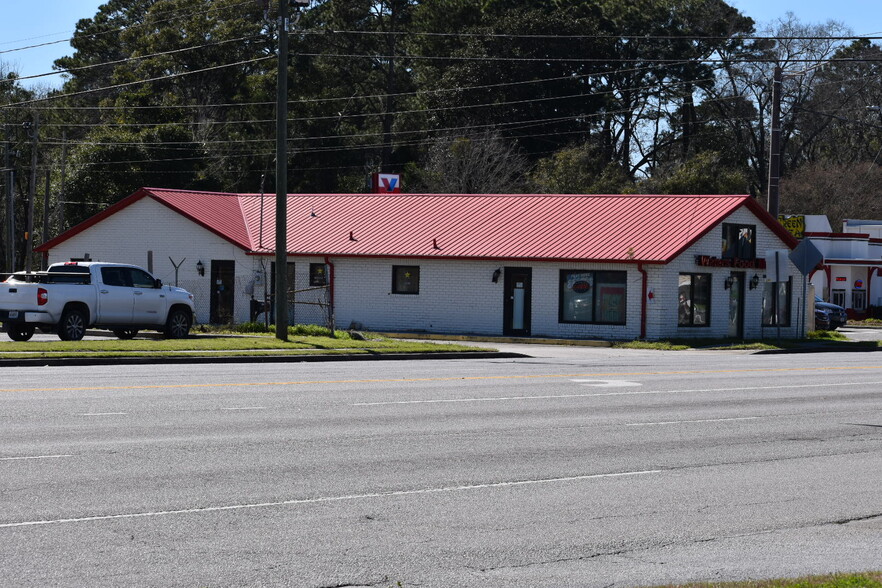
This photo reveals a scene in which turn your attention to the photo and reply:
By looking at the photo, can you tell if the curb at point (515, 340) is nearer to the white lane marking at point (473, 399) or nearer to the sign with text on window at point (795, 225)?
the sign with text on window at point (795, 225)

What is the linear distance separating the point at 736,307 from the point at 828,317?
994 centimetres

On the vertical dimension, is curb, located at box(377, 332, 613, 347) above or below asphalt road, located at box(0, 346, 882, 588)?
above

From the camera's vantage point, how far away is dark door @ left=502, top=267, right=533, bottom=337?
40844mm

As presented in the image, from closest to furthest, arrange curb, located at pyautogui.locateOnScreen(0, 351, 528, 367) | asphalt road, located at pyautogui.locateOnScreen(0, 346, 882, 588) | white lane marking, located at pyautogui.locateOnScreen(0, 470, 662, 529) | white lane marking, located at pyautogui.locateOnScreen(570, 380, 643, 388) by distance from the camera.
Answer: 1. asphalt road, located at pyautogui.locateOnScreen(0, 346, 882, 588)
2. white lane marking, located at pyautogui.locateOnScreen(0, 470, 662, 529)
3. white lane marking, located at pyautogui.locateOnScreen(570, 380, 643, 388)
4. curb, located at pyautogui.locateOnScreen(0, 351, 528, 367)

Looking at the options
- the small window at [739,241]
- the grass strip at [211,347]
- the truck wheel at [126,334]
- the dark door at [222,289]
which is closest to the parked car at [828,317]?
the small window at [739,241]

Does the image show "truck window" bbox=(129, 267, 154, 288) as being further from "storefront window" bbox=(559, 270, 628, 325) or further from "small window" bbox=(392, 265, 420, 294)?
"storefront window" bbox=(559, 270, 628, 325)

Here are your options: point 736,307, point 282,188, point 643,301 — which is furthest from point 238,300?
point 736,307

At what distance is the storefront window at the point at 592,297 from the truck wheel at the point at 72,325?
1636 cm

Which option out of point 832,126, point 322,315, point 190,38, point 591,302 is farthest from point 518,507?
point 832,126

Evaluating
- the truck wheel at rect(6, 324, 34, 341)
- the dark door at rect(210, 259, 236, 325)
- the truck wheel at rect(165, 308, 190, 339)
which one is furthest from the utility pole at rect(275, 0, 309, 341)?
the dark door at rect(210, 259, 236, 325)

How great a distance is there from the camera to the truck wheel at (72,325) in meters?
29.5

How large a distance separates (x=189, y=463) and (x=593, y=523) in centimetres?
419

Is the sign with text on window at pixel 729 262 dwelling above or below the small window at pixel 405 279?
above

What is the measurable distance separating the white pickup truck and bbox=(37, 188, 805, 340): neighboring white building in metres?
6.15
